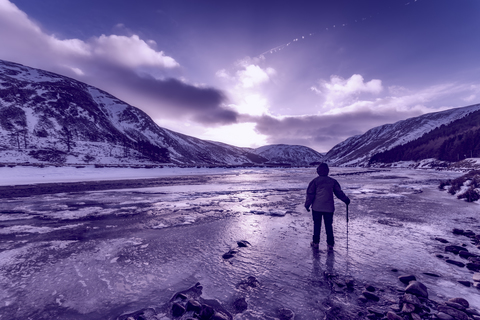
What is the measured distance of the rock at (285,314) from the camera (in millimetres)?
3180

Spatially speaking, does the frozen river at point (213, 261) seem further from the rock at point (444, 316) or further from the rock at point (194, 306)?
the rock at point (444, 316)

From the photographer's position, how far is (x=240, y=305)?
3.48 m

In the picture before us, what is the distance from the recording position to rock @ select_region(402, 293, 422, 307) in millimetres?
3274

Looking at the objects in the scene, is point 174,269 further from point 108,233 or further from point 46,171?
point 46,171

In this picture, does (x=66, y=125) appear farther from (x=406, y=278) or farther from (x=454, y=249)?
(x=454, y=249)

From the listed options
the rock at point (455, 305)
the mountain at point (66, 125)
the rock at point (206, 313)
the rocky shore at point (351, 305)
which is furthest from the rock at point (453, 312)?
the mountain at point (66, 125)

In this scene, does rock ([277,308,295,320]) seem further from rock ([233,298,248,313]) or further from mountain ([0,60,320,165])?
mountain ([0,60,320,165])

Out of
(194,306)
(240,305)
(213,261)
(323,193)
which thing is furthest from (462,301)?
(213,261)

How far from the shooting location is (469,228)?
24.2 feet

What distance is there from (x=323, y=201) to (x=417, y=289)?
2.73m

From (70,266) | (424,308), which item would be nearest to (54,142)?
(70,266)

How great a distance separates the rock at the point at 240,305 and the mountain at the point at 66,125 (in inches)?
3582

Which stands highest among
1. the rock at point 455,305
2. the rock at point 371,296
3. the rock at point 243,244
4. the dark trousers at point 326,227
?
the dark trousers at point 326,227

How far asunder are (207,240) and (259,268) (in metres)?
2.44
